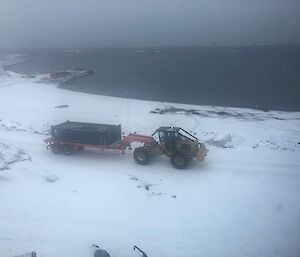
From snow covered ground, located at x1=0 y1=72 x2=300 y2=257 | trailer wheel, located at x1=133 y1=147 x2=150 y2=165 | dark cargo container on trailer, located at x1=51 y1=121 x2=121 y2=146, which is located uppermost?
dark cargo container on trailer, located at x1=51 y1=121 x2=121 y2=146

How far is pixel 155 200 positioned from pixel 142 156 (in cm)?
402

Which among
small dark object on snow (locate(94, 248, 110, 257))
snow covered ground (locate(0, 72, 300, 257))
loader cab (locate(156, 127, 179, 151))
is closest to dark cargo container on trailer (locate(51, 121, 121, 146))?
snow covered ground (locate(0, 72, 300, 257))

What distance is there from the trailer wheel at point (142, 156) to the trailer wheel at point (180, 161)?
136 centimetres

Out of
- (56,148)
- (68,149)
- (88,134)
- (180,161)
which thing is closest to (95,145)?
(88,134)

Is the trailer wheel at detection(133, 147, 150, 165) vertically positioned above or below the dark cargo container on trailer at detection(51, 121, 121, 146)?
below

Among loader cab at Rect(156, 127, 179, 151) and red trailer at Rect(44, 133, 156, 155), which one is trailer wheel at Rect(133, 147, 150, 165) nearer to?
red trailer at Rect(44, 133, 156, 155)

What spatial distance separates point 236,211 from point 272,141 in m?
9.91

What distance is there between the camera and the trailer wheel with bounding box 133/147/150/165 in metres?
17.2

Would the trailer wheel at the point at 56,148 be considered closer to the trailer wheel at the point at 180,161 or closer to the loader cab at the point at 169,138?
the loader cab at the point at 169,138

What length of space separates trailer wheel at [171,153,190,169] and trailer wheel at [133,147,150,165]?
1.36m

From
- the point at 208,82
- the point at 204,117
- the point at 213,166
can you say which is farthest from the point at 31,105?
the point at 208,82

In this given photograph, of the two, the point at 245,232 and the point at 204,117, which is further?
the point at 204,117

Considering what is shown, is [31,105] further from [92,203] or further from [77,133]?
[92,203]

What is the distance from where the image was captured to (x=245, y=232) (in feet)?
37.1
